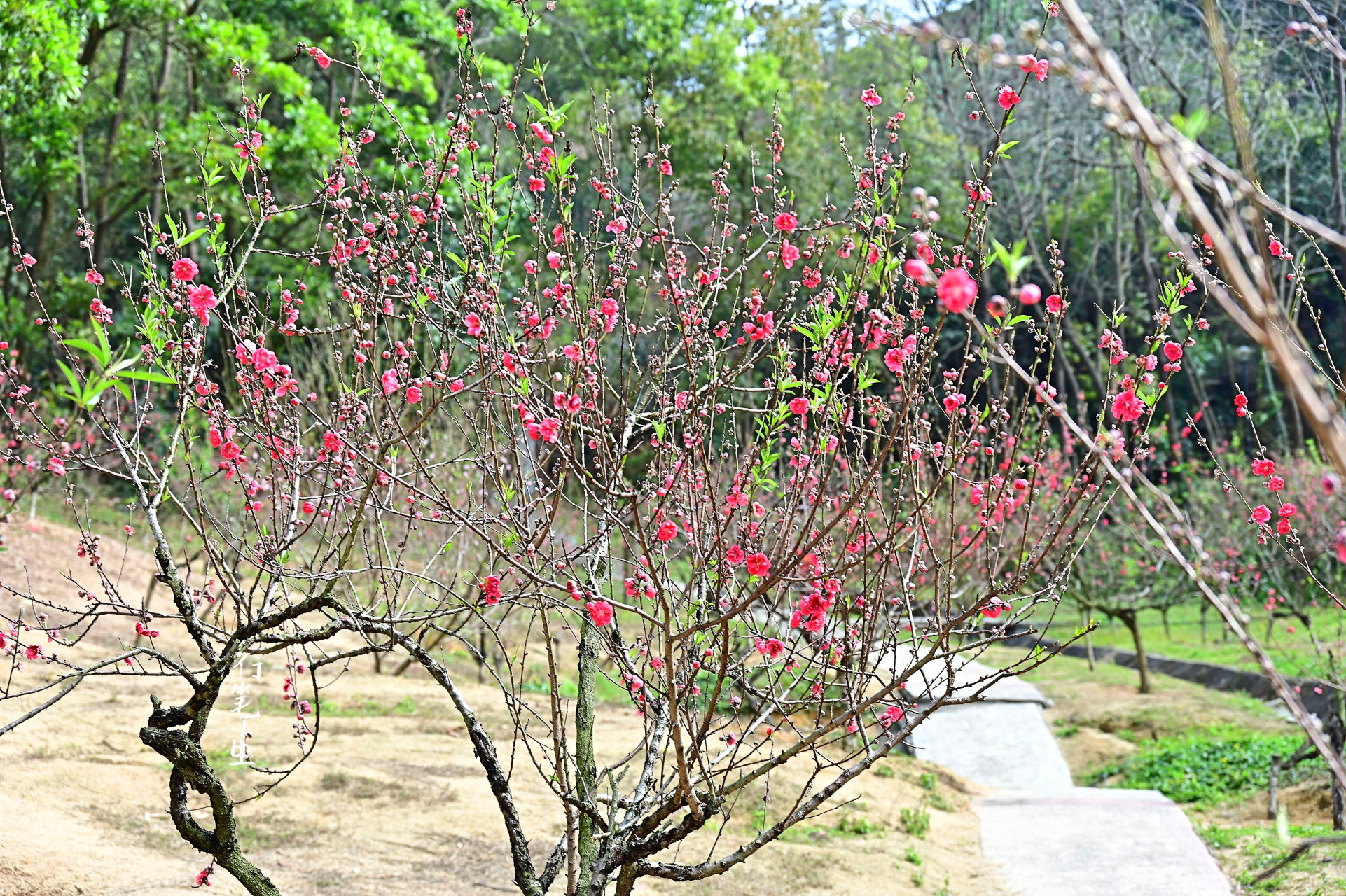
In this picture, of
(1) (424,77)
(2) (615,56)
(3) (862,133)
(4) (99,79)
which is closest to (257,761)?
(1) (424,77)

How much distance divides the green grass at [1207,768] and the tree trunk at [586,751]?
5938 mm

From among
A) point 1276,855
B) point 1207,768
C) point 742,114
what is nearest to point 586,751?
point 1276,855

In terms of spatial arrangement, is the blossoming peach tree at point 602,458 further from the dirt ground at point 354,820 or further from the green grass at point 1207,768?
the green grass at point 1207,768

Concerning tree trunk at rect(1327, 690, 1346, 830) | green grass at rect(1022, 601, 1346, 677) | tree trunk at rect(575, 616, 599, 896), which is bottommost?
green grass at rect(1022, 601, 1346, 677)

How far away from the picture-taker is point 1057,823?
7031mm

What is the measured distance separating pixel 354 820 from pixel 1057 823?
4.12 m

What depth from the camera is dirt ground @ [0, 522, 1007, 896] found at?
15.6ft

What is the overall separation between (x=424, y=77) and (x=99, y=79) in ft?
17.9

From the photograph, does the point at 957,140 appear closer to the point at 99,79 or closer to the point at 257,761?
the point at 99,79

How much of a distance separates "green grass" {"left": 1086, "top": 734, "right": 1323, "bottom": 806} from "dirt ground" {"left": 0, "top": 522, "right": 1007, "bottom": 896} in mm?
1687

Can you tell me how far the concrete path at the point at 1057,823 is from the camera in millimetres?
5738

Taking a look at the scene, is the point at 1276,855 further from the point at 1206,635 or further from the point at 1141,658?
the point at 1206,635

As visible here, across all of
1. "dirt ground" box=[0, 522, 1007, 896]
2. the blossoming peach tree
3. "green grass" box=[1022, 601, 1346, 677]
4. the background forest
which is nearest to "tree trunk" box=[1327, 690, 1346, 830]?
"green grass" box=[1022, 601, 1346, 677]

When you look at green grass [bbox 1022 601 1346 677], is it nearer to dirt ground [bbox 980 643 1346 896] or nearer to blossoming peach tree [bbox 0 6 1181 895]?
dirt ground [bbox 980 643 1346 896]
